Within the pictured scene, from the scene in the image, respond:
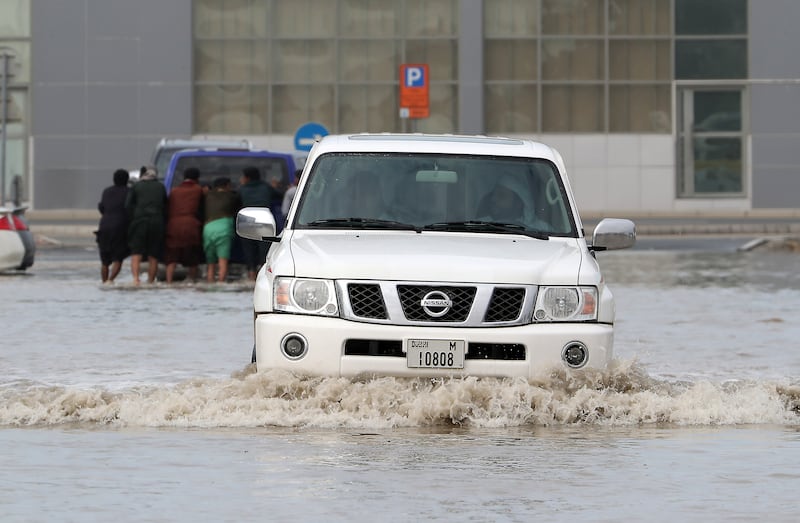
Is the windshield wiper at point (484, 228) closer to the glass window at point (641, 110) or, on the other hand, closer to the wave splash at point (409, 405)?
the wave splash at point (409, 405)

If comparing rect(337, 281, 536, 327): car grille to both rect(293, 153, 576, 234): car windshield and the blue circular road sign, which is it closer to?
rect(293, 153, 576, 234): car windshield

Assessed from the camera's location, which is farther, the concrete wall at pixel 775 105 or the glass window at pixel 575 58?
the glass window at pixel 575 58

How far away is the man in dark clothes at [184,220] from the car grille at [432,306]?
14.8 meters

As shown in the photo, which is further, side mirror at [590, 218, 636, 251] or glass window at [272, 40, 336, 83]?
glass window at [272, 40, 336, 83]

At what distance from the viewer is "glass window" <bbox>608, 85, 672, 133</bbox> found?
54.8 metres

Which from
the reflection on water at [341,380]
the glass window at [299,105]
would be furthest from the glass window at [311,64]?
the reflection on water at [341,380]

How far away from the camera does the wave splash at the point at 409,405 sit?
1148 centimetres

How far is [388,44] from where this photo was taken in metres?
54.7

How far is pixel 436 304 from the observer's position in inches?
455

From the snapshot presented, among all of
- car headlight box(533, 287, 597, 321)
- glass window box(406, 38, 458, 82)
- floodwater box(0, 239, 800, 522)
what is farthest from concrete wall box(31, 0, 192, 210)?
car headlight box(533, 287, 597, 321)

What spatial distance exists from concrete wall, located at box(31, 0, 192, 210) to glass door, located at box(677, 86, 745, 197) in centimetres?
1288

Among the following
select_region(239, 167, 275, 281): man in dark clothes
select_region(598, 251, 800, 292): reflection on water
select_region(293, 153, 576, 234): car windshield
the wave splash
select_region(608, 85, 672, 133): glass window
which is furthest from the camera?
select_region(608, 85, 672, 133): glass window

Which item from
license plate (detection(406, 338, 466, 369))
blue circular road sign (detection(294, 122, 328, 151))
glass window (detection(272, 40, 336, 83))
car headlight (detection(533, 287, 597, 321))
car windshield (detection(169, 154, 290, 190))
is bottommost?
license plate (detection(406, 338, 466, 369))

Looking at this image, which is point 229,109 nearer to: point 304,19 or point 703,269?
point 304,19
